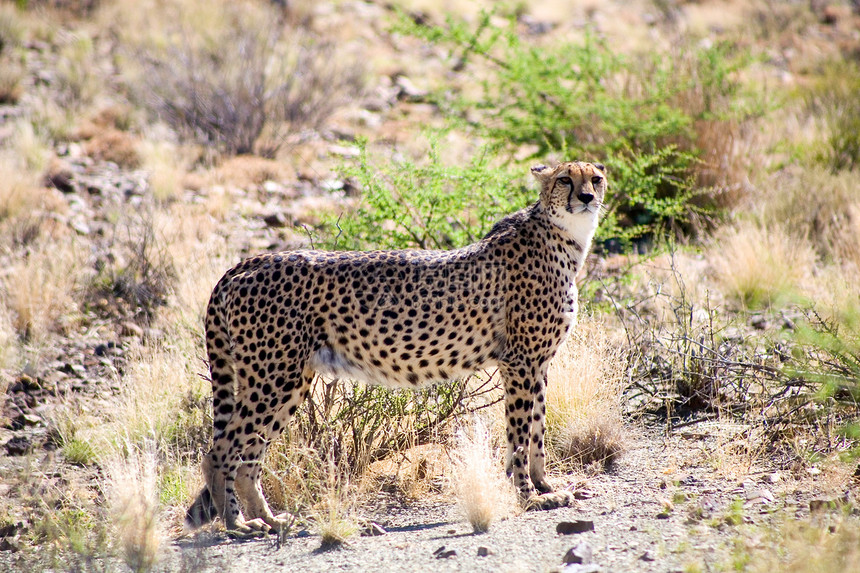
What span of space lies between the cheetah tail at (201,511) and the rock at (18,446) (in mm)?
2233

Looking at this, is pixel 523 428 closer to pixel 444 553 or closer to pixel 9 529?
pixel 444 553

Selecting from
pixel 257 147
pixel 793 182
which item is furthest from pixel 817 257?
pixel 257 147

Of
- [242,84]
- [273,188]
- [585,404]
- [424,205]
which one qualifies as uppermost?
[242,84]

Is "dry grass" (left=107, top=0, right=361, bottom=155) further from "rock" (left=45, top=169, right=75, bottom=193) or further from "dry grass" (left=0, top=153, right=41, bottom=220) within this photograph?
"dry grass" (left=0, top=153, right=41, bottom=220)

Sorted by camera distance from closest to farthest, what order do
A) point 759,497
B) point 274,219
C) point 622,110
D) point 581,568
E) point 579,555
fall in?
point 581,568
point 579,555
point 759,497
point 622,110
point 274,219

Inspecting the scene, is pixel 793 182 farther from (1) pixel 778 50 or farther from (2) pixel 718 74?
(1) pixel 778 50

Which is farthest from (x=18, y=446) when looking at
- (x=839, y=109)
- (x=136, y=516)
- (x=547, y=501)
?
(x=839, y=109)

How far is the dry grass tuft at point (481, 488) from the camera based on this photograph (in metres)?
4.82

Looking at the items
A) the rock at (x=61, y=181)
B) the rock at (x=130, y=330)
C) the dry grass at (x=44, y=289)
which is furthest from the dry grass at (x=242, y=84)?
the rock at (x=130, y=330)

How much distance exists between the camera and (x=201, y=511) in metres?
5.17

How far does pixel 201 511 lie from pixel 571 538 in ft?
6.71

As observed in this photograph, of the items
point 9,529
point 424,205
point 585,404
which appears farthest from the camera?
point 424,205

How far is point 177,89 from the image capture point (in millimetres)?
13727

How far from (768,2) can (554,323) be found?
19.5 metres
